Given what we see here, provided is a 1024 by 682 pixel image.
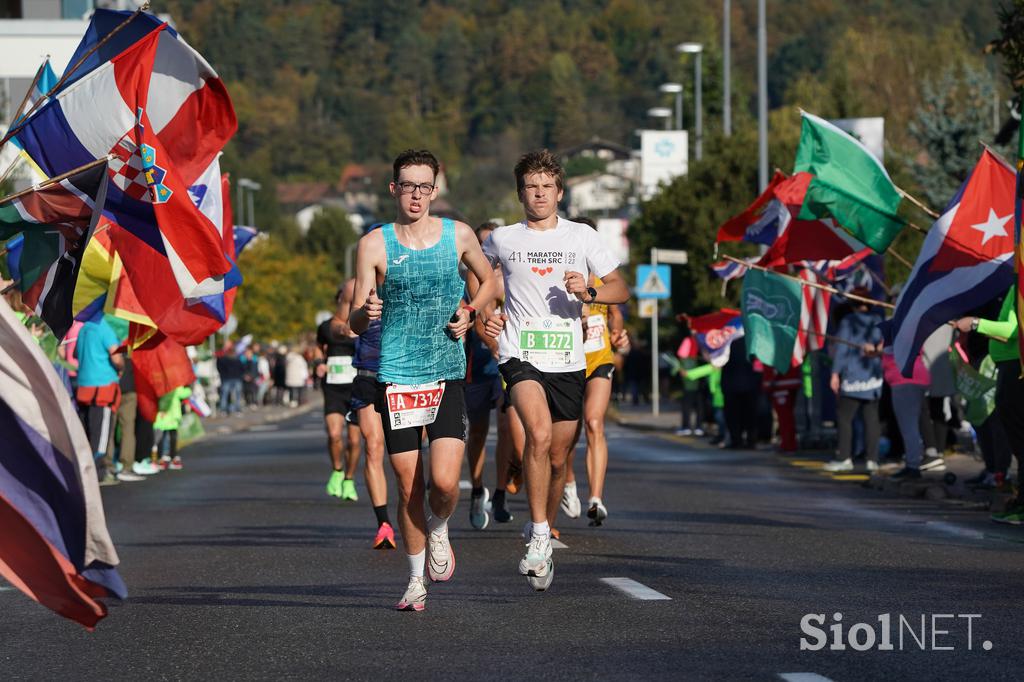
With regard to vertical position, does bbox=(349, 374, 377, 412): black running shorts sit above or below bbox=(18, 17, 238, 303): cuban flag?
below

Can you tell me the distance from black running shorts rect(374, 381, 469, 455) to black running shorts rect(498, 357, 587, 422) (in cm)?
107

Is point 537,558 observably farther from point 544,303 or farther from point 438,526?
point 544,303

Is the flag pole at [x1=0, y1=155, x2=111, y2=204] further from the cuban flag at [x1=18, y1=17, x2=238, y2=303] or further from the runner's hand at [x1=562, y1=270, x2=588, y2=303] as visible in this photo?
the runner's hand at [x1=562, y1=270, x2=588, y2=303]

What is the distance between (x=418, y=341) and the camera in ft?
31.6

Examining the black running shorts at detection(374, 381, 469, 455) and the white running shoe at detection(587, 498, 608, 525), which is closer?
the black running shorts at detection(374, 381, 469, 455)

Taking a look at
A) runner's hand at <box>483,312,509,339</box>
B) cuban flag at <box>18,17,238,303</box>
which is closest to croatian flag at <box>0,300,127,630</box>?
runner's hand at <box>483,312,509,339</box>

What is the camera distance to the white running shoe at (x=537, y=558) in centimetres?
991

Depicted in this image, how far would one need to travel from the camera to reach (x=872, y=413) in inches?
776

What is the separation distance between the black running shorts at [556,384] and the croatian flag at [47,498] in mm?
4016

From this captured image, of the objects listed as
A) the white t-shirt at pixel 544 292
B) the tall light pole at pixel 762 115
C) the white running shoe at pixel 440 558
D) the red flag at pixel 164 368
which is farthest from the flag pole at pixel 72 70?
the tall light pole at pixel 762 115

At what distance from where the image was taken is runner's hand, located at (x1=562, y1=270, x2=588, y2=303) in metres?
10.4

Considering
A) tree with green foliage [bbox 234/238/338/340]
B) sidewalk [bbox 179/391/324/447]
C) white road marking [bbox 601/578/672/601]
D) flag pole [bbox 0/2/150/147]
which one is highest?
flag pole [bbox 0/2/150/147]

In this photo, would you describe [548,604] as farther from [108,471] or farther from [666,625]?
[108,471]

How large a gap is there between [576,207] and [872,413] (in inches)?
6088
